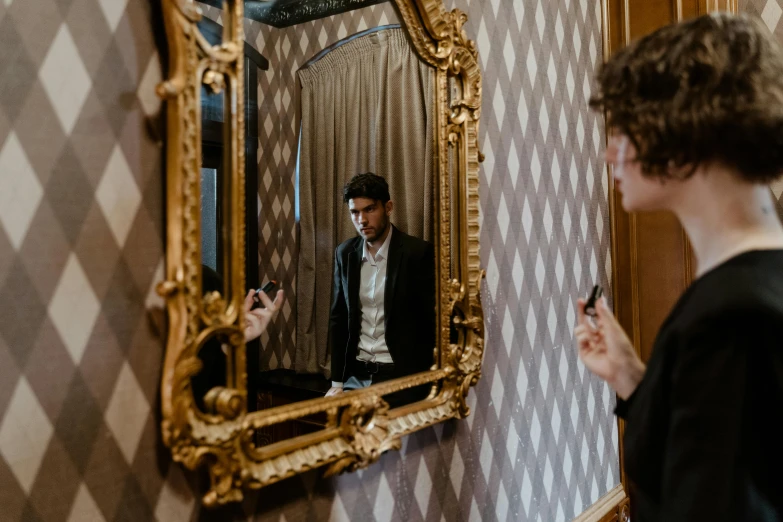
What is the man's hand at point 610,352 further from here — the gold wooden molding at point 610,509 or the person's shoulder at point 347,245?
the gold wooden molding at point 610,509

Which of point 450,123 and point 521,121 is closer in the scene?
point 450,123

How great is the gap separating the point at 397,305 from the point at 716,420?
0.67 metres

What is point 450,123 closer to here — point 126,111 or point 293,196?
point 293,196

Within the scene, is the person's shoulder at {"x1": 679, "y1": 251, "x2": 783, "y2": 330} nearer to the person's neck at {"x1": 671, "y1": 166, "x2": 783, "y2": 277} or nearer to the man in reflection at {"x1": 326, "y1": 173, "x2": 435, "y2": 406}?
the person's neck at {"x1": 671, "y1": 166, "x2": 783, "y2": 277}

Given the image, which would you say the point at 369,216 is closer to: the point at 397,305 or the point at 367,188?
the point at 367,188

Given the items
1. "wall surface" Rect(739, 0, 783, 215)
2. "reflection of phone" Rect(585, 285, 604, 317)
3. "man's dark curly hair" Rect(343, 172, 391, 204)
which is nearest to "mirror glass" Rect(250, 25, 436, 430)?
"man's dark curly hair" Rect(343, 172, 391, 204)

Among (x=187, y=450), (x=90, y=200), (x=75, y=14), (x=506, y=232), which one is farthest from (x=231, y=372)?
(x=506, y=232)

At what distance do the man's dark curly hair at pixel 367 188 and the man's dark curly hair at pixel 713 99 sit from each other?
0.50m

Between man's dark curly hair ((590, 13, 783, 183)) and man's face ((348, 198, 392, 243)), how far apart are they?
505 mm

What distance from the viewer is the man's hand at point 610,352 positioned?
97 centimetres

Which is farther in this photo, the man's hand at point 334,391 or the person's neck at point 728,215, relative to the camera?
the man's hand at point 334,391

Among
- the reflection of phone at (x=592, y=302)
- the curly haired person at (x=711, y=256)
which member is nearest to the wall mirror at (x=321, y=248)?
the reflection of phone at (x=592, y=302)

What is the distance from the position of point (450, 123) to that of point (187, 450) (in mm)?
863

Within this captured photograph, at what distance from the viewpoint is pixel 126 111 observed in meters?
0.81
